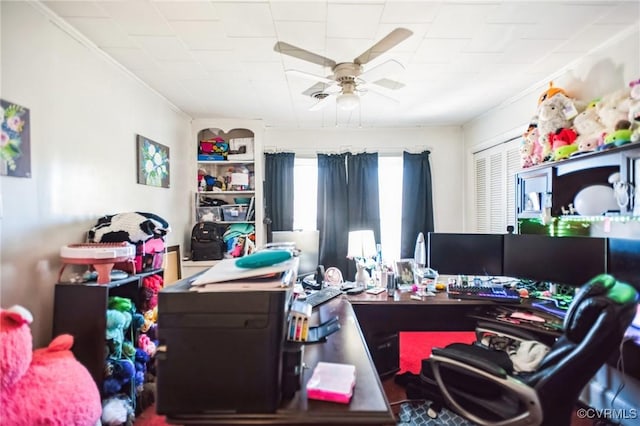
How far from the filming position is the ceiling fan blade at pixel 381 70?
199cm

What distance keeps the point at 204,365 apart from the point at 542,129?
2693mm

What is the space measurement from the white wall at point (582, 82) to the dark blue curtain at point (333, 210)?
1729mm

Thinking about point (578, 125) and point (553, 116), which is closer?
point (578, 125)

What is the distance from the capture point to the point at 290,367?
3.34 ft

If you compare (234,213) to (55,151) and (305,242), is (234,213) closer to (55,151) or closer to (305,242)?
(305,242)

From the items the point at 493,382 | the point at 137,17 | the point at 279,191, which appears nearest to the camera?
the point at 493,382

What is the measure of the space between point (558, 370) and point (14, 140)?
261cm

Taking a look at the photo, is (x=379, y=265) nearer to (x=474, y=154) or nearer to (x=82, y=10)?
(x=474, y=154)

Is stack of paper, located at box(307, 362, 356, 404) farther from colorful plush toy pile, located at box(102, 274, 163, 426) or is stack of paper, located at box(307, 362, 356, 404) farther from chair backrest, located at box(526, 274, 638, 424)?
colorful plush toy pile, located at box(102, 274, 163, 426)

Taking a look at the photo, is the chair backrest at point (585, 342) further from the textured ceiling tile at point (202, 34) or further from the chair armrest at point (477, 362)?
the textured ceiling tile at point (202, 34)

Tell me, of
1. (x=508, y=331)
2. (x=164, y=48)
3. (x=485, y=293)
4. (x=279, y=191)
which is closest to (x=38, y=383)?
(x=164, y=48)

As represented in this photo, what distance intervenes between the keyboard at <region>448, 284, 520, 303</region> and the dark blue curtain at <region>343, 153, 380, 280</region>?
1893mm

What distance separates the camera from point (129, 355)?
→ 2.06m

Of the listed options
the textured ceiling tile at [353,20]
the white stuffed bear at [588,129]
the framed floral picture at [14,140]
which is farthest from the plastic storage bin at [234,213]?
the white stuffed bear at [588,129]
